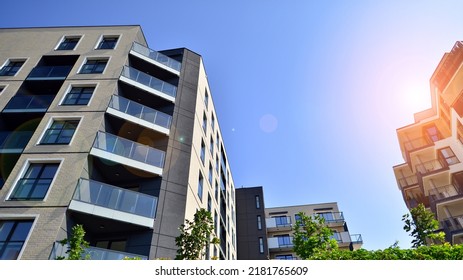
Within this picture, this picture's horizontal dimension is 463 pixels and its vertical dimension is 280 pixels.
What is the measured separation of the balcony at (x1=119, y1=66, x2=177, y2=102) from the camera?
695 inches

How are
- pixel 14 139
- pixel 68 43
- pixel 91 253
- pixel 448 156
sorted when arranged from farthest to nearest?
1. pixel 448 156
2. pixel 68 43
3. pixel 14 139
4. pixel 91 253

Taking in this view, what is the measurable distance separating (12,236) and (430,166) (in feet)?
116

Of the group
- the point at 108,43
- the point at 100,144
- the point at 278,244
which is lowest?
the point at 278,244

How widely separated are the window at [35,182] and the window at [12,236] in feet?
3.65

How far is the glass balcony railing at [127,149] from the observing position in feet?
45.8

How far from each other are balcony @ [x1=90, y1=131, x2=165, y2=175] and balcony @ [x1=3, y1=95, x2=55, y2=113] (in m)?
5.08

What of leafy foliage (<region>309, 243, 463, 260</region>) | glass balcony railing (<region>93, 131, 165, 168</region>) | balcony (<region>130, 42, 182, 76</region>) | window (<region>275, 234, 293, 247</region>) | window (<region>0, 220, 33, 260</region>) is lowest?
leafy foliage (<region>309, 243, 463, 260</region>)

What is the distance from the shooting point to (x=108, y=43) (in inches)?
828

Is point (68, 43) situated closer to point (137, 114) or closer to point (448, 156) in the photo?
point (137, 114)

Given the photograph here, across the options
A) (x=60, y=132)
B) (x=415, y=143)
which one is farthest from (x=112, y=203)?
(x=415, y=143)

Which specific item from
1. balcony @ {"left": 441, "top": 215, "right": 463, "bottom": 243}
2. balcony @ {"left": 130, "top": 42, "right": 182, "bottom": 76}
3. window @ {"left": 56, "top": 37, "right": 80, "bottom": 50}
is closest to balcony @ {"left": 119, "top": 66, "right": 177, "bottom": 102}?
balcony @ {"left": 130, "top": 42, "right": 182, "bottom": 76}

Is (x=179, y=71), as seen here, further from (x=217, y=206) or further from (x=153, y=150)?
(x=217, y=206)

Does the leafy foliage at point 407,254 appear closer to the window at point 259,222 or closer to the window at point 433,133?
the window at point 259,222

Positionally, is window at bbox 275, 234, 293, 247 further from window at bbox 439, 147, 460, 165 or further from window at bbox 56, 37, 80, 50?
window at bbox 56, 37, 80, 50
